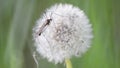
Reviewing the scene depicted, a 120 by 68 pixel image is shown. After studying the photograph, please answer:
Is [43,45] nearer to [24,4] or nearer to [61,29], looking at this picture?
[61,29]

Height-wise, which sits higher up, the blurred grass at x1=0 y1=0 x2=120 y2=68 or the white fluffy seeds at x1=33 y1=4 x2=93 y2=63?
the blurred grass at x1=0 y1=0 x2=120 y2=68

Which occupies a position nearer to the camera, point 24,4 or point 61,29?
point 61,29

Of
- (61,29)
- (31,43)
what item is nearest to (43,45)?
(61,29)

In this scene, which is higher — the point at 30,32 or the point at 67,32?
the point at 30,32

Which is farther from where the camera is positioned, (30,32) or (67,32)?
(30,32)

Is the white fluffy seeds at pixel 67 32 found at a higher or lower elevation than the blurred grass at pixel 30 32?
lower

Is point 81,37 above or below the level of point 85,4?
below
